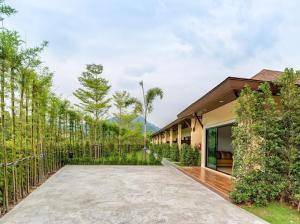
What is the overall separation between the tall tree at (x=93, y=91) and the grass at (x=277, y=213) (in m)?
11.5

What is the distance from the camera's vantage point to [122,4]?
8.90m

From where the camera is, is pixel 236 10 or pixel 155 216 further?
pixel 236 10

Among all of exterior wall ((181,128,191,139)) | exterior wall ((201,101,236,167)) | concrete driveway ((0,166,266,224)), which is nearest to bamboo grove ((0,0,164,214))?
concrete driveway ((0,166,266,224))

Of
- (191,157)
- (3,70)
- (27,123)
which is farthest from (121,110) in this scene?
(3,70)

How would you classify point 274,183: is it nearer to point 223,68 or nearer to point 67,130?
point 223,68

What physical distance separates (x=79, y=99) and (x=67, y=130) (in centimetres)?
296

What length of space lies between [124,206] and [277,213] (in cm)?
305

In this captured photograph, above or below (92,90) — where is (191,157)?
below

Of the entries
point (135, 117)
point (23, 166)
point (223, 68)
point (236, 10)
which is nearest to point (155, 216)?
point (23, 166)

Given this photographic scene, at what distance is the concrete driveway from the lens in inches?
164

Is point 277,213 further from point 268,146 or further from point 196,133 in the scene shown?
point 196,133

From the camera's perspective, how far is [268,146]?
5527mm

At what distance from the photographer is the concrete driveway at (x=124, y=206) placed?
4.18m

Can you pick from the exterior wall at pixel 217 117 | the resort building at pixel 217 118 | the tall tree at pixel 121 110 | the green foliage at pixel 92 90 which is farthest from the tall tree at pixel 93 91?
the exterior wall at pixel 217 117
